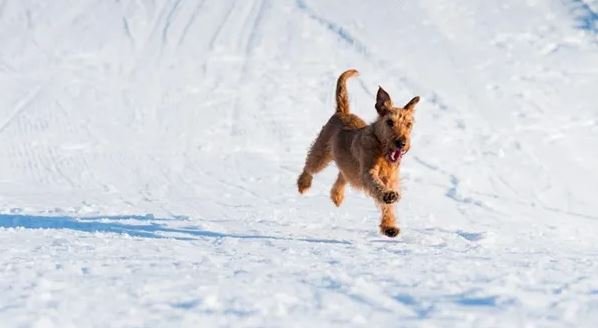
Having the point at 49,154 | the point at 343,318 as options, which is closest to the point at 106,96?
the point at 49,154

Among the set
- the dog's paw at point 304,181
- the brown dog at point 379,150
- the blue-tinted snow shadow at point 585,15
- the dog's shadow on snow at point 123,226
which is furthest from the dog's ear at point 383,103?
the blue-tinted snow shadow at point 585,15

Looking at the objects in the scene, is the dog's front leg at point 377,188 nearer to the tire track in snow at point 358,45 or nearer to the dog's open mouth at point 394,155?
the dog's open mouth at point 394,155

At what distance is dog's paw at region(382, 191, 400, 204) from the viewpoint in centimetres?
559

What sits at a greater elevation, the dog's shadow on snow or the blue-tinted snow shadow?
the blue-tinted snow shadow

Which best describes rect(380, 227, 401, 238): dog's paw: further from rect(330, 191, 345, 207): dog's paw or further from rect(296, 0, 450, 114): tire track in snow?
rect(296, 0, 450, 114): tire track in snow

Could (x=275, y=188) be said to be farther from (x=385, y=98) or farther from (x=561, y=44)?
(x=561, y=44)

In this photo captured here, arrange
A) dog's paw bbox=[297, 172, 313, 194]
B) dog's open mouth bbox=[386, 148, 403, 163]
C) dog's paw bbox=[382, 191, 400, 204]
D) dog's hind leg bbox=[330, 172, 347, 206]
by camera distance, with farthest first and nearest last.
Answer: dog's paw bbox=[297, 172, 313, 194] < dog's hind leg bbox=[330, 172, 347, 206] < dog's open mouth bbox=[386, 148, 403, 163] < dog's paw bbox=[382, 191, 400, 204]

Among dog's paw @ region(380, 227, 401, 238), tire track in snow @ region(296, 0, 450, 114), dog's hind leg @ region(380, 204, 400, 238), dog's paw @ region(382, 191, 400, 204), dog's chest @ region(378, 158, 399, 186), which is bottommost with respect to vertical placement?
dog's paw @ region(380, 227, 401, 238)

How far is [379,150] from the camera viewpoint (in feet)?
19.5

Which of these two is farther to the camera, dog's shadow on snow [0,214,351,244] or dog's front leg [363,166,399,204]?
dog's shadow on snow [0,214,351,244]

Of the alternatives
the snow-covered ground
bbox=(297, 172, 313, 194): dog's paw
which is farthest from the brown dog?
bbox=(297, 172, 313, 194): dog's paw

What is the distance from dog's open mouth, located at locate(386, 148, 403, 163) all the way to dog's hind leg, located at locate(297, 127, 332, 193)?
1.38 meters

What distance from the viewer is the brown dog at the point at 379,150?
5.69 m

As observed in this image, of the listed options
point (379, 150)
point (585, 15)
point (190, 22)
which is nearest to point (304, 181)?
point (379, 150)
